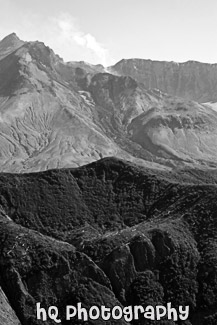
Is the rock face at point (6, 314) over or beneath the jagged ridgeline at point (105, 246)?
beneath

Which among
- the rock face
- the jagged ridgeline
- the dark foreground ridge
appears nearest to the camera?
the rock face

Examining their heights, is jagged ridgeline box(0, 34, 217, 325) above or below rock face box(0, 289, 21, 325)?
above

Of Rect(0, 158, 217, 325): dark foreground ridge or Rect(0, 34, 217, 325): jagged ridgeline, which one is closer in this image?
Rect(0, 34, 217, 325): jagged ridgeline

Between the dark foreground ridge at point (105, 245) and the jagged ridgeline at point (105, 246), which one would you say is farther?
the dark foreground ridge at point (105, 245)

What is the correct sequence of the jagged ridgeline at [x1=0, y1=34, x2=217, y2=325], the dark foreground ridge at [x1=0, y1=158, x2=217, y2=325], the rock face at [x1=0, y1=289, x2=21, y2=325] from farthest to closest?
the dark foreground ridge at [x1=0, y1=158, x2=217, y2=325] < the jagged ridgeline at [x1=0, y1=34, x2=217, y2=325] < the rock face at [x1=0, y1=289, x2=21, y2=325]

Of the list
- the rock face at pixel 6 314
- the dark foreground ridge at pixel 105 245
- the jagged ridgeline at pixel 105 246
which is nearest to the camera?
the rock face at pixel 6 314

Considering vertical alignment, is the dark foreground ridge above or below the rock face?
A: above

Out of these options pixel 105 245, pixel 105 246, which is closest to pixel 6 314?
pixel 105 246

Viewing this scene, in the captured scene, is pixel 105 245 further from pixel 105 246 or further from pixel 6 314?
pixel 6 314

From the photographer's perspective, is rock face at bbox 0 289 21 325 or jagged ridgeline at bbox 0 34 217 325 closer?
rock face at bbox 0 289 21 325
